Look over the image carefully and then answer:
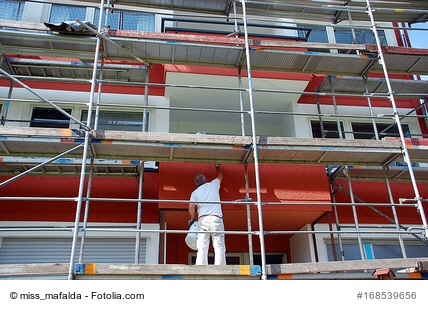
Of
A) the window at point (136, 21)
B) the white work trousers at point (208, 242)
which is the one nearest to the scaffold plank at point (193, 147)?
the white work trousers at point (208, 242)

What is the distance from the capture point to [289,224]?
805 centimetres

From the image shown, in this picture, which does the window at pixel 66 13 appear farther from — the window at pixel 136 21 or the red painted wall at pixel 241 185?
the red painted wall at pixel 241 185

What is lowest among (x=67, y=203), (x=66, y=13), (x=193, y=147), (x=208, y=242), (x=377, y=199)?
(x=208, y=242)

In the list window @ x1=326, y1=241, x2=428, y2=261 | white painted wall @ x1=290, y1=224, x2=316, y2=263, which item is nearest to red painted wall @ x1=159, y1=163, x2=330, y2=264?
white painted wall @ x1=290, y1=224, x2=316, y2=263

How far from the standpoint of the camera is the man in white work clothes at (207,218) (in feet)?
19.0

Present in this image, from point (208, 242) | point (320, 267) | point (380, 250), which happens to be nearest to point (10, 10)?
point (208, 242)

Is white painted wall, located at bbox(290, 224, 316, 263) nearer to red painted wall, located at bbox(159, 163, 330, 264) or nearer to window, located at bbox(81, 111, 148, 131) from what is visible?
red painted wall, located at bbox(159, 163, 330, 264)

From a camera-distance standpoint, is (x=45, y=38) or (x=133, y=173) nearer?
(x=45, y=38)

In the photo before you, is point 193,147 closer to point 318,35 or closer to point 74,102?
point 74,102

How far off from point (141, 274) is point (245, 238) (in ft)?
12.6

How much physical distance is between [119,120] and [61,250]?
3.01 metres

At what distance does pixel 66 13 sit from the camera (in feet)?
32.5
